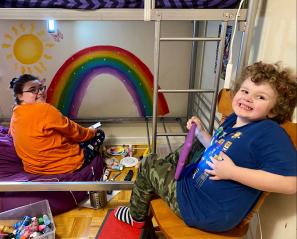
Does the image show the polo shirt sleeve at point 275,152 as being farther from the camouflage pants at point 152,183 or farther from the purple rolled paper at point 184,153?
the camouflage pants at point 152,183

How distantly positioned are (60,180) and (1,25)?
1.70 metres

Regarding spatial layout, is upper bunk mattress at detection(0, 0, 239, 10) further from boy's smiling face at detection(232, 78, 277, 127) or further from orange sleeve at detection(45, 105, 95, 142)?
orange sleeve at detection(45, 105, 95, 142)

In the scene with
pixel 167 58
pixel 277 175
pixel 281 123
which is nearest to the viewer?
pixel 277 175

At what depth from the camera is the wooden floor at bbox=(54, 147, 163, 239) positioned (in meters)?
1.67

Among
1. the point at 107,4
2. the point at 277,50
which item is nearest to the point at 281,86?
the point at 277,50

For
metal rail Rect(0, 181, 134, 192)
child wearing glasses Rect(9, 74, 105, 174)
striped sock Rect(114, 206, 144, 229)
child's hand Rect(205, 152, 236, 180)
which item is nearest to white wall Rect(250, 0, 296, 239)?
child's hand Rect(205, 152, 236, 180)

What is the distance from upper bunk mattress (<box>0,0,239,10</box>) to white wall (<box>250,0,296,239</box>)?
225 mm

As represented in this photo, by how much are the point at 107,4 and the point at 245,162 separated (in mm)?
1023

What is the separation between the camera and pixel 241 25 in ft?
4.62

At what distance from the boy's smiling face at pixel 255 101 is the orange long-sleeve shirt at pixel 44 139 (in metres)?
1.27

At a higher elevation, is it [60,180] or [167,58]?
[167,58]

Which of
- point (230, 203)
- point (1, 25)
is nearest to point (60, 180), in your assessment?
point (230, 203)

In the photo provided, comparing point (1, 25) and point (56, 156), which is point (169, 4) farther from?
point (1, 25)

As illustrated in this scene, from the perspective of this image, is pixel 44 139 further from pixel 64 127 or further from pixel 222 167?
pixel 222 167
